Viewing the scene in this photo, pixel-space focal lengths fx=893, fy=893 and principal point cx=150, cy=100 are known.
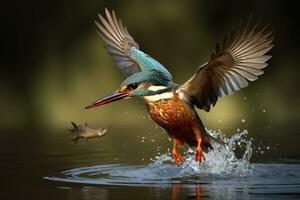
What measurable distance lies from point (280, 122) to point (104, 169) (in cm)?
551

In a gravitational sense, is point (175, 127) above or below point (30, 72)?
below

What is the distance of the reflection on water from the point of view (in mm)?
5930

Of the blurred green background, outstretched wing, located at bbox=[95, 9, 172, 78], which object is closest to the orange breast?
outstretched wing, located at bbox=[95, 9, 172, 78]

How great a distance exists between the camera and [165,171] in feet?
23.5

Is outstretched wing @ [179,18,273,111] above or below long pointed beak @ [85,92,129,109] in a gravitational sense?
above

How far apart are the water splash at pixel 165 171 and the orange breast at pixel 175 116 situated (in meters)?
0.28

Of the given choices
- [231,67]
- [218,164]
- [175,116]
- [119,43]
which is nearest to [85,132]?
[175,116]

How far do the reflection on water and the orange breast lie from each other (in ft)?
0.93

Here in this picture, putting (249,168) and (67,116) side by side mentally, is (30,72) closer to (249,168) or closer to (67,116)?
(67,116)

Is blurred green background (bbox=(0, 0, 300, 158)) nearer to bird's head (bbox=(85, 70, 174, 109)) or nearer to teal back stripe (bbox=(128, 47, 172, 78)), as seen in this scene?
teal back stripe (bbox=(128, 47, 172, 78))

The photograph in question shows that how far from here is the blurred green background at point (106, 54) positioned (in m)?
14.9

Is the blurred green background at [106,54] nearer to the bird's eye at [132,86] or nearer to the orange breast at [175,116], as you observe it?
the orange breast at [175,116]

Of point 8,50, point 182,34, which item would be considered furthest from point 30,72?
point 182,34

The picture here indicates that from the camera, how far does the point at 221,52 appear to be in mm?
6906
